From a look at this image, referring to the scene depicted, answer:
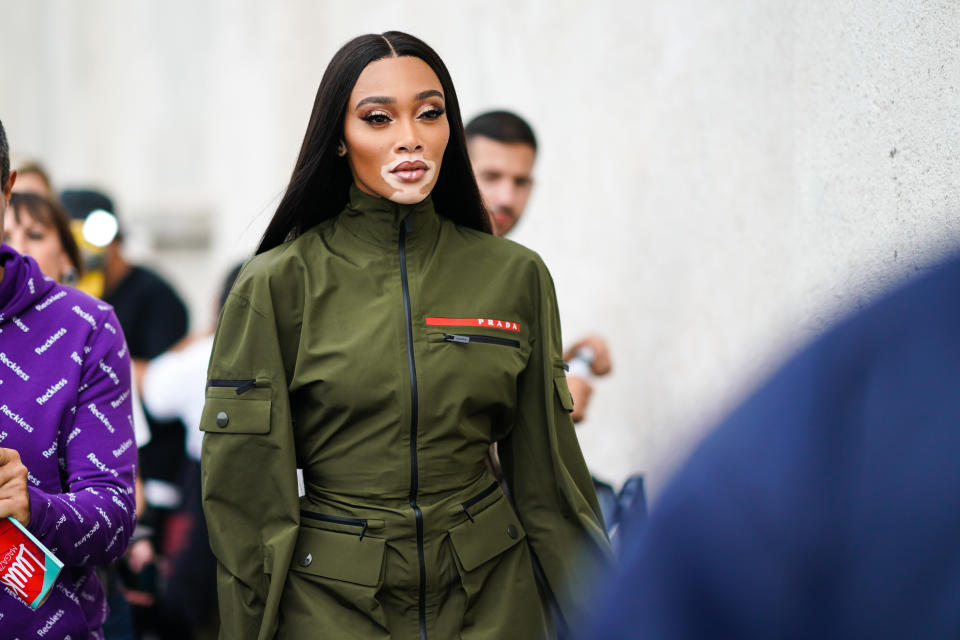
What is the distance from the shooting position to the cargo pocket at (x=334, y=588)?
2092mm

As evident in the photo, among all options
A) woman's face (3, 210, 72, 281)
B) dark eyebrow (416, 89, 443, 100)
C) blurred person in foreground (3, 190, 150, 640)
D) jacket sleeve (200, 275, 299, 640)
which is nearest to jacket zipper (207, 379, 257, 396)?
jacket sleeve (200, 275, 299, 640)

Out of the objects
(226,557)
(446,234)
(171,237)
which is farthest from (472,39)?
(171,237)

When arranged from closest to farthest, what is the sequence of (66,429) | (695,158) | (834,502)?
(834,502), (66,429), (695,158)

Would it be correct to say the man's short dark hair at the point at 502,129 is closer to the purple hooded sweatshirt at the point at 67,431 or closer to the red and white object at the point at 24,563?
the purple hooded sweatshirt at the point at 67,431

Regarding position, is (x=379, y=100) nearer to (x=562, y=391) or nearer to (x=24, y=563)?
(x=562, y=391)

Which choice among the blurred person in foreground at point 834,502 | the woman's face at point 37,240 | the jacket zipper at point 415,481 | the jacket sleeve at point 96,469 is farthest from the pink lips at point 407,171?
the blurred person in foreground at point 834,502

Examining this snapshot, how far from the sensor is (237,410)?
2.14 meters

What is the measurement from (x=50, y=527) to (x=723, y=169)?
290 cm

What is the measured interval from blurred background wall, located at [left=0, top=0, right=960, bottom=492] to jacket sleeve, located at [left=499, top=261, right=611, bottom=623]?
0.33 m

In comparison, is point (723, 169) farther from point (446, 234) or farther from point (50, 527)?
point (50, 527)

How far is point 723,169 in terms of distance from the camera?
164 inches

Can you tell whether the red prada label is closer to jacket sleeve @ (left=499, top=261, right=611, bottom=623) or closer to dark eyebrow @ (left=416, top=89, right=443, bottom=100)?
jacket sleeve @ (left=499, top=261, right=611, bottom=623)

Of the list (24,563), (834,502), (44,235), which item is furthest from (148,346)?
(834,502)

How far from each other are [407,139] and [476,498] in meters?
0.71
